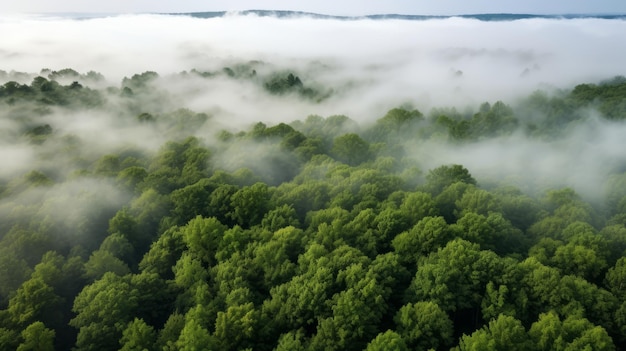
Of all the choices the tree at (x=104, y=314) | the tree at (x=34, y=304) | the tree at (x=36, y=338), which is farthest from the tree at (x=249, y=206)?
the tree at (x=36, y=338)

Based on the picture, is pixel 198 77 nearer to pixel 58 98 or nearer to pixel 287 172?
pixel 58 98

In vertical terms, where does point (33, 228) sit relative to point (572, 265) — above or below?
below

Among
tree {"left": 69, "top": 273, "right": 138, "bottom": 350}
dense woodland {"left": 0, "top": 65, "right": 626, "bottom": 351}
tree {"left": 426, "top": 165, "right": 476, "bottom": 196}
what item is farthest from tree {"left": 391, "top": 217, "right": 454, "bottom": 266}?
tree {"left": 69, "top": 273, "right": 138, "bottom": 350}

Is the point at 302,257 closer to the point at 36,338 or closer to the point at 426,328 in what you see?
the point at 426,328

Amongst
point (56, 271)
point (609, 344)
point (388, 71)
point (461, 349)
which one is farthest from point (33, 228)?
point (388, 71)

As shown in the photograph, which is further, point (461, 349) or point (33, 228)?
point (33, 228)

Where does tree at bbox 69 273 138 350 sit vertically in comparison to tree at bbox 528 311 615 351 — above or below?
below

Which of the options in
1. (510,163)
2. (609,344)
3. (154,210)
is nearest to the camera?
(609,344)

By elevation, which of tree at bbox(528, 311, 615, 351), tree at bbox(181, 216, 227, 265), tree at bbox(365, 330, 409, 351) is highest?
tree at bbox(528, 311, 615, 351)

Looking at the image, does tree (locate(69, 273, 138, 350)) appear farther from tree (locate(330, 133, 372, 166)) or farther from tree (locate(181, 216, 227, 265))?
tree (locate(330, 133, 372, 166))
